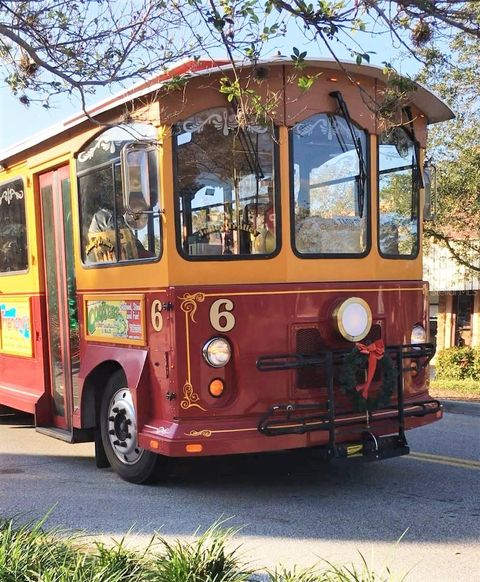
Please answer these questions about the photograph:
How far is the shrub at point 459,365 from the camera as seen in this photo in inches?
618

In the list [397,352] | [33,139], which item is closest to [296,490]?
[397,352]

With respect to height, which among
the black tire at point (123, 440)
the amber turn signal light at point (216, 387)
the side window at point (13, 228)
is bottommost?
the black tire at point (123, 440)

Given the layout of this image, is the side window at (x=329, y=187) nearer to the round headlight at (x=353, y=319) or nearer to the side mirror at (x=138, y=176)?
the round headlight at (x=353, y=319)

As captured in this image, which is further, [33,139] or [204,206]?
[33,139]

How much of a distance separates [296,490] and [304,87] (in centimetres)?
323

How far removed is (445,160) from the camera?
458 inches

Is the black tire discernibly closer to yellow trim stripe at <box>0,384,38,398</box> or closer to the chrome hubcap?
the chrome hubcap

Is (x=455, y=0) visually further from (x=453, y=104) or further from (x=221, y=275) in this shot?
(x=453, y=104)

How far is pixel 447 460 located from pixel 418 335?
1464mm

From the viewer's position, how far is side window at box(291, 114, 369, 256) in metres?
5.58

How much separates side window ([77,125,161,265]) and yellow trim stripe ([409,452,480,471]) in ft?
11.1

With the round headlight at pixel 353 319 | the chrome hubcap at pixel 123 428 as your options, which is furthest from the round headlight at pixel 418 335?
the chrome hubcap at pixel 123 428

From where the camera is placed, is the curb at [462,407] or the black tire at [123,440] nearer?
the black tire at [123,440]

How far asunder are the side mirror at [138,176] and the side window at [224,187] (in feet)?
0.67
